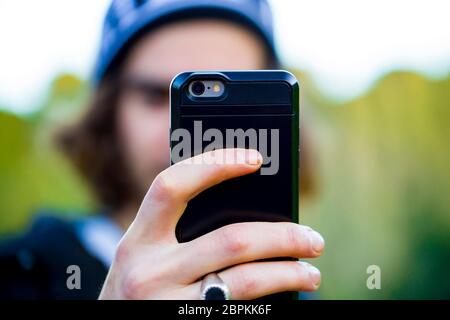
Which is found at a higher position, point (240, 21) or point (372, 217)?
point (240, 21)

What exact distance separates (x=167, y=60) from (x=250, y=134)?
715 mm

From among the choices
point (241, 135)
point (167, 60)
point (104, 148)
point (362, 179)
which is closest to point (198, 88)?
point (241, 135)

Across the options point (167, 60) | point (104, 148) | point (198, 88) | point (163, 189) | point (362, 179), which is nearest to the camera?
point (163, 189)

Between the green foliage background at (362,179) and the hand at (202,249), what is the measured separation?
0.97m

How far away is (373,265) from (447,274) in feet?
0.78

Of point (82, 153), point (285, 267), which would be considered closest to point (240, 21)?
point (82, 153)

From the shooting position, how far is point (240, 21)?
1123 mm

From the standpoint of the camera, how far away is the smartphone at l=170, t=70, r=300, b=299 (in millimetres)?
482

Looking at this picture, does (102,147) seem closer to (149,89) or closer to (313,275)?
(149,89)

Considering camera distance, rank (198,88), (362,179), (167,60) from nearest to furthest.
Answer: (198,88), (167,60), (362,179)

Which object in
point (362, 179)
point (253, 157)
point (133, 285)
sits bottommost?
point (133, 285)

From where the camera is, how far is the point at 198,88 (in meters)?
0.51

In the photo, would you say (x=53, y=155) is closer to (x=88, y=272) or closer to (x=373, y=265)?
(x=88, y=272)

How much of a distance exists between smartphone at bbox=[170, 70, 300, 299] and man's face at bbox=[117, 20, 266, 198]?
24.4 inches
